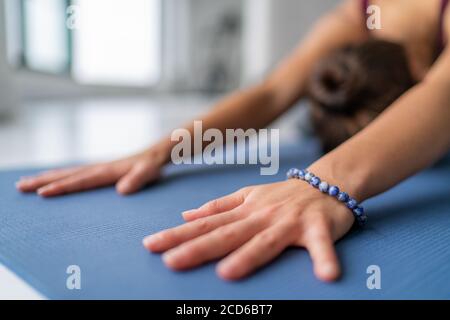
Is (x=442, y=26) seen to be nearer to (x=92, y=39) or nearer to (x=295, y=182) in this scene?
(x=295, y=182)

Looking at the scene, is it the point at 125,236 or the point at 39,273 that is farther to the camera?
the point at 125,236

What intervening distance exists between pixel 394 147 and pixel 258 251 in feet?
1.01

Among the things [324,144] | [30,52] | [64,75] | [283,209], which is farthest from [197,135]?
[64,75]

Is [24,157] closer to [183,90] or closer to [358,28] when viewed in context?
[358,28]

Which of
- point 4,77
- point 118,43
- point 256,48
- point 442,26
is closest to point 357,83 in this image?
point 442,26

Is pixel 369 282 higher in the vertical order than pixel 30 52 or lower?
lower

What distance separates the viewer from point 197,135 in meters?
1.09

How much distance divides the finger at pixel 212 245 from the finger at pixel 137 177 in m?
0.37

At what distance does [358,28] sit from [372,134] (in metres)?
0.76

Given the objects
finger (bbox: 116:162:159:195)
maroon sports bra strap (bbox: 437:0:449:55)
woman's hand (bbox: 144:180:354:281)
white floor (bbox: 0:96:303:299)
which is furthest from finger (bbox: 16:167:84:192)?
maroon sports bra strap (bbox: 437:0:449:55)

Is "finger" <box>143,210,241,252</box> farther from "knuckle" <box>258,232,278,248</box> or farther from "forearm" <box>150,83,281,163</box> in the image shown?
"forearm" <box>150,83,281,163</box>

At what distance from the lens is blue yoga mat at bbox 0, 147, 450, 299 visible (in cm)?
50

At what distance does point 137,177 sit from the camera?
94 cm
